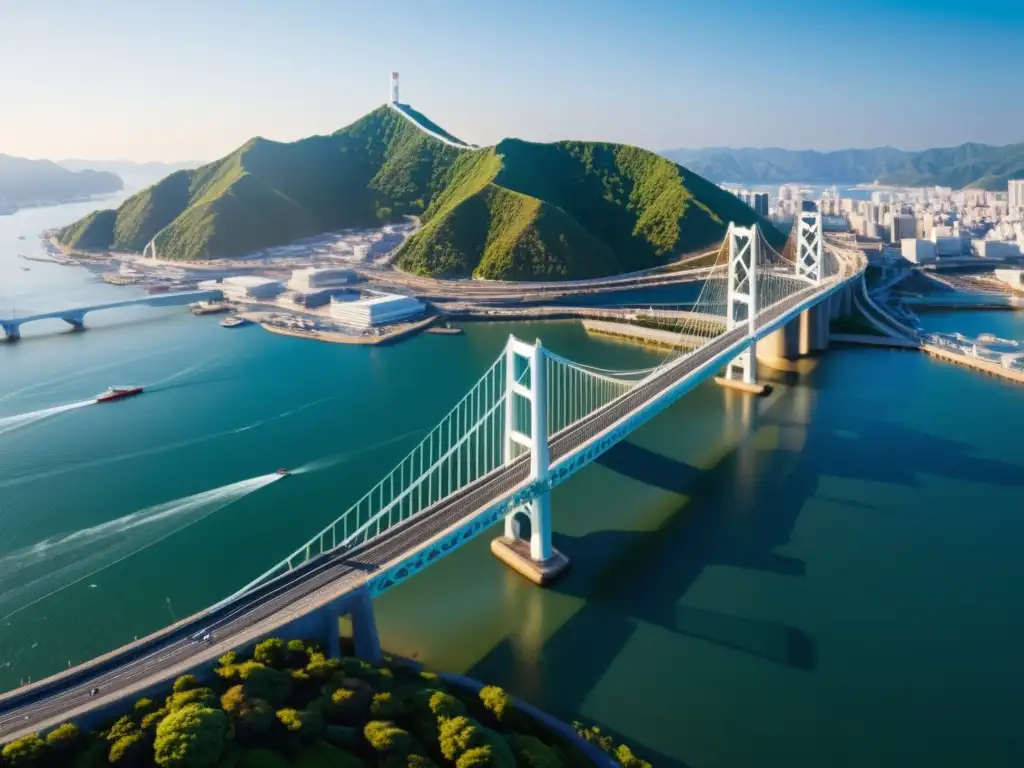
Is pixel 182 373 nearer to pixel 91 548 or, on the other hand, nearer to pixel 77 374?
pixel 77 374

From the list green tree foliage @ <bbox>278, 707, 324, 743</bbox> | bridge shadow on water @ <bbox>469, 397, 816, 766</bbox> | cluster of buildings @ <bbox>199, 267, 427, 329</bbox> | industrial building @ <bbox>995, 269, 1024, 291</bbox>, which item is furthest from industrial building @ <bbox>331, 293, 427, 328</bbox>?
industrial building @ <bbox>995, 269, 1024, 291</bbox>

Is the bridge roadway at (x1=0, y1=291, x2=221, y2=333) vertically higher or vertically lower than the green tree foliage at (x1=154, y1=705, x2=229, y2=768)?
higher

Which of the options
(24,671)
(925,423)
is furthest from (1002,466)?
(24,671)

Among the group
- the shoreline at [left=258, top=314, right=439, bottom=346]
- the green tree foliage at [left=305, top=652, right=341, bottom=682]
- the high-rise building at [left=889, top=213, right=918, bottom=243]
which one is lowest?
the green tree foliage at [left=305, top=652, right=341, bottom=682]

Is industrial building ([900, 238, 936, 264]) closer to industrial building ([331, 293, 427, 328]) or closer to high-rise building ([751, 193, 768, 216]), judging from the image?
high-rise building ([751, 193, 768, 216])

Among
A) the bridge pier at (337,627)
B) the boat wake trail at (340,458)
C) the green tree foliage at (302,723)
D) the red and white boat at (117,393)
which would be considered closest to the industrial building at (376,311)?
the red and white boat at (117,393)

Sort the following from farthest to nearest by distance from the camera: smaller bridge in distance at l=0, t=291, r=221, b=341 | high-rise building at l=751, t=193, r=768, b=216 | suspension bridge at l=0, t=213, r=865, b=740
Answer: high-rise building at l=751, t=193, r=768, b=216 < smaller bridge in distance at l=0, t=291, r=221, b=341 < suspension bridge at l=0, t=213, r=865, b=740

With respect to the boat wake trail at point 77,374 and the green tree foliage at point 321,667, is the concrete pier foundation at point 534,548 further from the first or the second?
the boat wake trail at point 77,374
